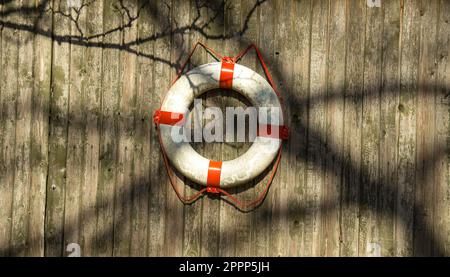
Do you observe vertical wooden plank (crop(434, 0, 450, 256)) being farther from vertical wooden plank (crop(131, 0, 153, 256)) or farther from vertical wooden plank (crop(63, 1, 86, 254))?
vertical wooden plank (crop(63, 1, 86, 254))

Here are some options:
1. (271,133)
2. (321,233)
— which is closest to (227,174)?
(271,133)

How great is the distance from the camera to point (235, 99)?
229 cm

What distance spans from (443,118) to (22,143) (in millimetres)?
2417

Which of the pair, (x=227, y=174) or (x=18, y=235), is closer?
(x=227, y=174)

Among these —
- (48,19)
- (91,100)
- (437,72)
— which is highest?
(48,19)

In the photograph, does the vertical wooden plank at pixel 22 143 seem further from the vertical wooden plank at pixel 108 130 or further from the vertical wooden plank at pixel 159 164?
the vertical wooden plank at pixel 159 164

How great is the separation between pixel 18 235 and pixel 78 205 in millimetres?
405

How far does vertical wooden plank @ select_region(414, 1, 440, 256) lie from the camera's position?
2229 millimetres

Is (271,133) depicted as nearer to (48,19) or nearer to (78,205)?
(78,205)

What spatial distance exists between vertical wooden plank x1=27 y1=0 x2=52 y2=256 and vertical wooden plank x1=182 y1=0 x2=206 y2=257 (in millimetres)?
822

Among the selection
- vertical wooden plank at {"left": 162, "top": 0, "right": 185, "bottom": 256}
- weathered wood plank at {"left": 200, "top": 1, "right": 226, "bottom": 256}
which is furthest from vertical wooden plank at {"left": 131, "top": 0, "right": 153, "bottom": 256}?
weathered wood plank at {"left": 200, "top": 1, "right": 226, "bottom": 256}

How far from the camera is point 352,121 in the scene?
225 cm

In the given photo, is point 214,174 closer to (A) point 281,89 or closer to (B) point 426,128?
(A) point 281,89

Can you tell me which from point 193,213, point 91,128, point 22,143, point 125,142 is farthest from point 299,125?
point 22,143
